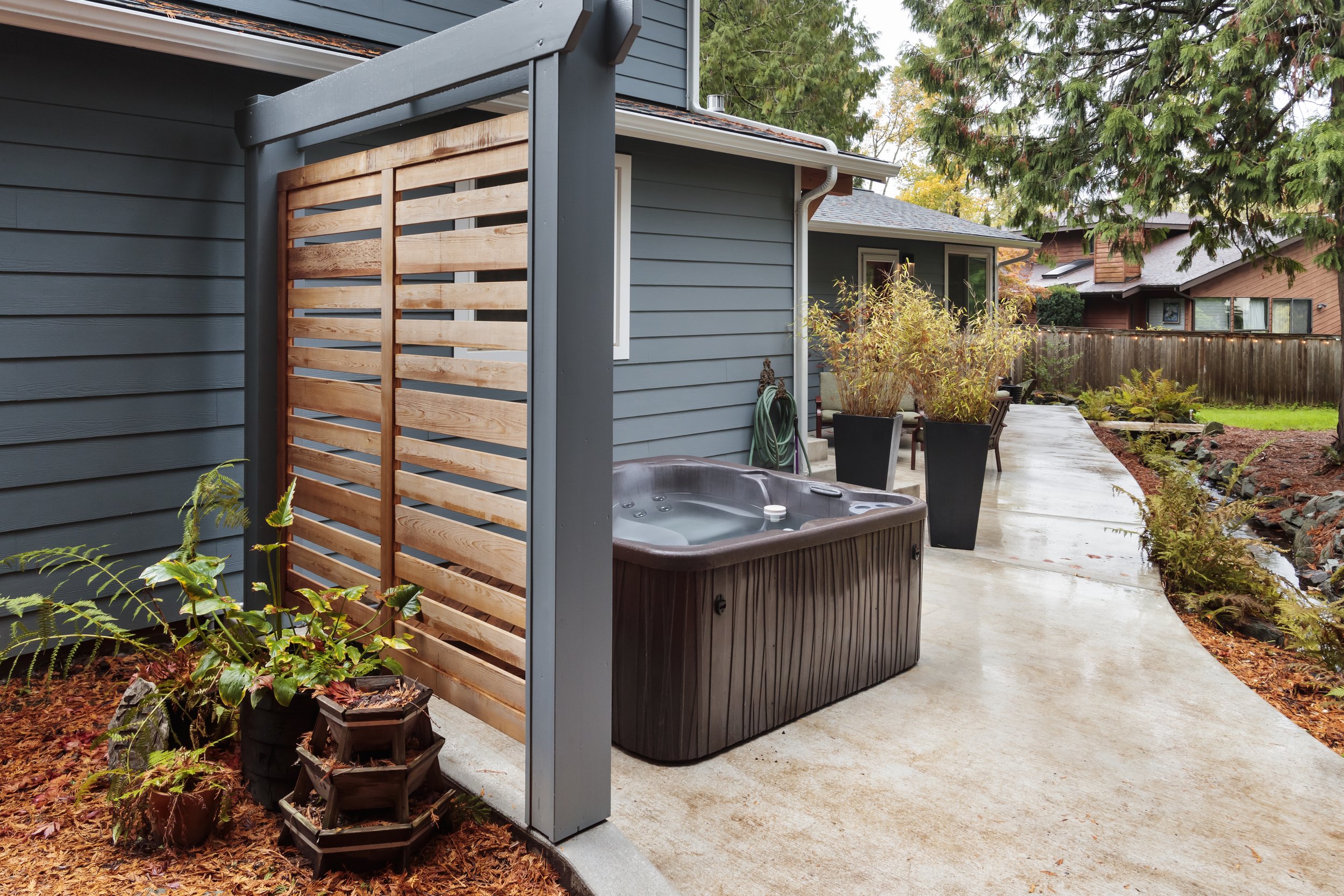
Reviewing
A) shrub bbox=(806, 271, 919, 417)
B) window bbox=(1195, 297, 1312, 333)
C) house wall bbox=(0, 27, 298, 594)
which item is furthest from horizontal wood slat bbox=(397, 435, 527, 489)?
window bbox=(1195, 297, 1312, 333)

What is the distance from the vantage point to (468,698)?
2.57 meters

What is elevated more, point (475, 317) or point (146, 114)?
point (146, 114)

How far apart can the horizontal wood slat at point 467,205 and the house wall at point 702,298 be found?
272cm

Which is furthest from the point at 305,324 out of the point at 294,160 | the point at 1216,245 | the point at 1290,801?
the point at 1216,245

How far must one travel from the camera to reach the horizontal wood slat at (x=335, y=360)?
301 centimetres

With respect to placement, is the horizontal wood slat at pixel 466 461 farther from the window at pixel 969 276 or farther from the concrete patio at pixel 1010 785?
the window at pixel 969 276

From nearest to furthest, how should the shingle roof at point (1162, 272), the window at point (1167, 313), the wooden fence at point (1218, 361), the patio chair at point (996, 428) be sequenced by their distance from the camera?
the patio chair at point (996, 428) < the wooden fence at point (1218, 361) < the shingle roof at point (1162, 272) < the window at point (1167, 313)

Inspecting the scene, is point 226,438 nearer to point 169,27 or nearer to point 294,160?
point 294,160

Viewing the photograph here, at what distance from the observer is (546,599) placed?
2.21m

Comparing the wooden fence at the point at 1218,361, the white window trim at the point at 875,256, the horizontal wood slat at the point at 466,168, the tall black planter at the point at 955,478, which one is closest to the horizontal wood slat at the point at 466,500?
the horizontal wood slat at the point at 466,168

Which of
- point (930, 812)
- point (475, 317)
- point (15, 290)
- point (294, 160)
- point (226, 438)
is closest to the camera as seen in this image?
point (930, 812)

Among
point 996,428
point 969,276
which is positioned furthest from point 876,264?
point 996,428

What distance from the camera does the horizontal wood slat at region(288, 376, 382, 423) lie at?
118 inches

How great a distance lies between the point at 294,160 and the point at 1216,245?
10.7 metres
